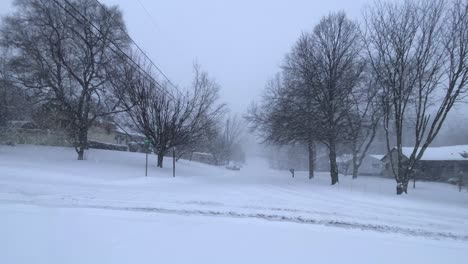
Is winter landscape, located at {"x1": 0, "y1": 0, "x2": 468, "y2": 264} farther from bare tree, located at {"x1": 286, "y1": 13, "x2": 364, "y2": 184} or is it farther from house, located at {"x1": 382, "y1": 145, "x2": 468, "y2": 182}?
house, located at {"x1": 382, "y1": 145, "x2": 468, "y2": 182}

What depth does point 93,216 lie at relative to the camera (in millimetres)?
7773

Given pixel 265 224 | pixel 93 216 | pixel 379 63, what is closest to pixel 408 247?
pixel 265 224

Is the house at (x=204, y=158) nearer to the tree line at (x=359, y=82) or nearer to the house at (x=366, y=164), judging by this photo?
the house at (x=366, y=164)

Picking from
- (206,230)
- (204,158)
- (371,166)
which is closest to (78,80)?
(206,230)

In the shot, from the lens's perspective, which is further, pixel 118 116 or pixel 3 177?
pixel 118 116

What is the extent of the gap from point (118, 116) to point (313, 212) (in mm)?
21293

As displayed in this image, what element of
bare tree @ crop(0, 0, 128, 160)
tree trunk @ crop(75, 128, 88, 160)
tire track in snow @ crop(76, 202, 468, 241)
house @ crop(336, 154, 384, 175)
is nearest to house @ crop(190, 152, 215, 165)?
house @ crop(336, 154, 384, 175)

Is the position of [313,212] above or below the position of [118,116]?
below

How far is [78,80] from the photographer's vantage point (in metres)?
25.5

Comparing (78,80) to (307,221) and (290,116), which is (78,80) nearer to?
(290,116)

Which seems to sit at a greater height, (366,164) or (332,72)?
(332,72)

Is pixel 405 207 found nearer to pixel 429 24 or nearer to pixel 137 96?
pixel 429 24

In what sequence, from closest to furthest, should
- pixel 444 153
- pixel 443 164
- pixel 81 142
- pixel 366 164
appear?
pixel 81 142
pixel 443 164
pixel 444 153
pixel 366 164

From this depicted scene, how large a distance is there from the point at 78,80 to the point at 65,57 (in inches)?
73.7
